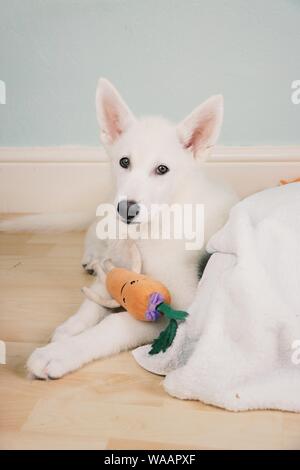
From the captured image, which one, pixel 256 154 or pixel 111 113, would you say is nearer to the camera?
pixel 111 113

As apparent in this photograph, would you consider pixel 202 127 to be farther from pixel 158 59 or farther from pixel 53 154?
pixel 53 154

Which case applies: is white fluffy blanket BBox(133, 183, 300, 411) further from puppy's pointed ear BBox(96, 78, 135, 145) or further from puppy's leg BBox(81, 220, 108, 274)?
puppy's leg BBox(81, 220, 108, 274)

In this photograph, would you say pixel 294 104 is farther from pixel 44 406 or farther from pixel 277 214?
pixel 44 406

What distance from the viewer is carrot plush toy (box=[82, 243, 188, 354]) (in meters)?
1.29

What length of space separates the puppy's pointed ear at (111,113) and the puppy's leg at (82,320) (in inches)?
18.4

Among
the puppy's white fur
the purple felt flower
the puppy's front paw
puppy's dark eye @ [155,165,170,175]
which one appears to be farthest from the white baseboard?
the puppy's front paw

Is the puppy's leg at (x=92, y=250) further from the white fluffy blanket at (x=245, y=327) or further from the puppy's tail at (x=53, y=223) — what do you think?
the white fluffy blanket at (x=245, y=327)

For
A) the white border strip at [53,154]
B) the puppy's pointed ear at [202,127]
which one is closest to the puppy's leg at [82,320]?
the puppy's pointed ear at [202,127]

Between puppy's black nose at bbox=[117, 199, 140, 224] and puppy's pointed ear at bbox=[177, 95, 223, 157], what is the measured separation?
284mm

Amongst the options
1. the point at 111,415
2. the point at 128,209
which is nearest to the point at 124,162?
the point at 128,209

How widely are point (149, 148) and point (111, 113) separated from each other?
182 mm

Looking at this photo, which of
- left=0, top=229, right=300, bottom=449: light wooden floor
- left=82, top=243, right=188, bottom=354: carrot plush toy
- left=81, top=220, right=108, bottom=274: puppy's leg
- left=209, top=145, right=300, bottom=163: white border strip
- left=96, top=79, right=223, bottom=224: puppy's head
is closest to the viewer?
left=0, top=229, right=300, bottom=449: light wooden floor

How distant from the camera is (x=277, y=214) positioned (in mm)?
1360

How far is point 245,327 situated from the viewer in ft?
3.99
